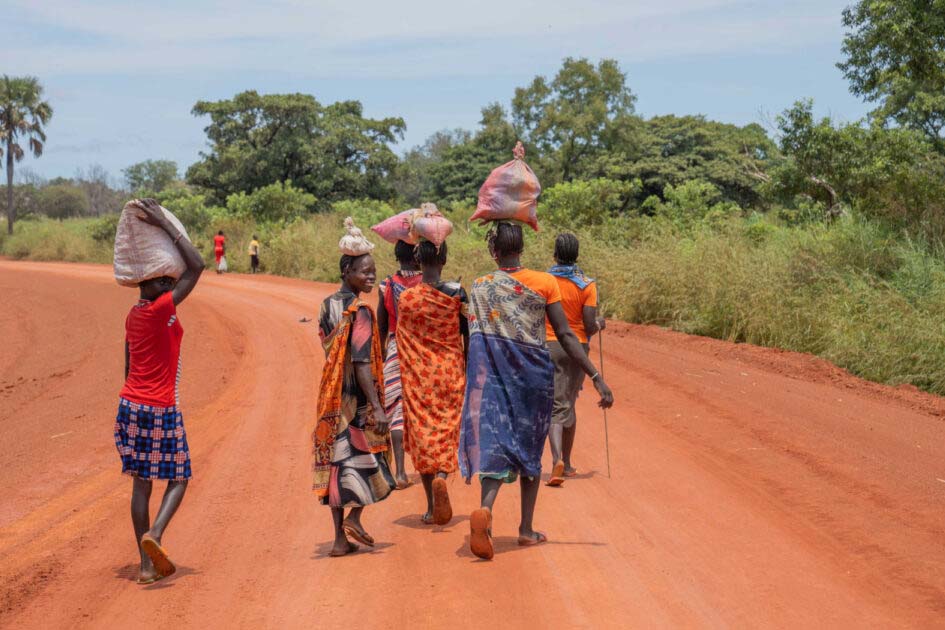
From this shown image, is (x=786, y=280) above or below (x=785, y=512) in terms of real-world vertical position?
above

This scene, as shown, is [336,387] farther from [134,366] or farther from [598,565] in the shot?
[598,565]

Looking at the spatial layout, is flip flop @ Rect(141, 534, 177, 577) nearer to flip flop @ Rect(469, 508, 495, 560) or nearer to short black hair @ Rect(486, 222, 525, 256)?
flip flop @ Rect(469, 508, 495, 560)

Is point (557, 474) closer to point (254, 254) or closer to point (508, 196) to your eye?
point (508, 196)

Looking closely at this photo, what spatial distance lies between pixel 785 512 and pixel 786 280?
9.02 metres

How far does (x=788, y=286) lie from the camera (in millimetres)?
15180

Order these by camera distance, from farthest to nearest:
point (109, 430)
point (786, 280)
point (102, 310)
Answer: point (102, 310)
point (786, 280)
point (109, 430)

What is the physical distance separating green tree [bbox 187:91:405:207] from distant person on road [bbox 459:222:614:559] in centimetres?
4027

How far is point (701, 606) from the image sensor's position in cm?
493

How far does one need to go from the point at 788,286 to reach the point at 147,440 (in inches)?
460

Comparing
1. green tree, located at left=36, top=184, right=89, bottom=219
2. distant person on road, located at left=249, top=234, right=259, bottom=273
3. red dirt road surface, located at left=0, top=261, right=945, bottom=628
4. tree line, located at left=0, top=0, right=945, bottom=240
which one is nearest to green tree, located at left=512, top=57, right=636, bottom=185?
tree line, located at left=0, top=0, right=945, bottom=240

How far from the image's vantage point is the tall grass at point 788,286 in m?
12.6

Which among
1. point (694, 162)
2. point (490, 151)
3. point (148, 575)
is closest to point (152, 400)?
point (148, 575)

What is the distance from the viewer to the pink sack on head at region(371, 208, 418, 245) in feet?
22.1

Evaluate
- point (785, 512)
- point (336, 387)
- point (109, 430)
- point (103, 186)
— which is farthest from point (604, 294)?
point (103, 186)
